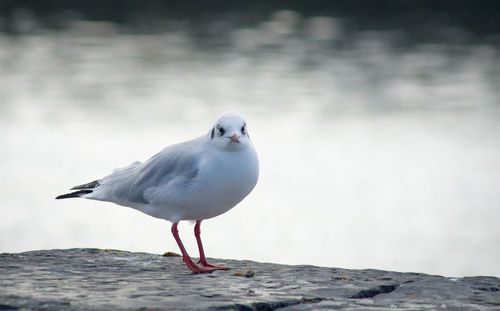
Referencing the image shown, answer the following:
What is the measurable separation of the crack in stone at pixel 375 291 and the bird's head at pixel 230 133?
135 cm

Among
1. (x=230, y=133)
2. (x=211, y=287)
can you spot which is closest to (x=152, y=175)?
(x=230, y=133)

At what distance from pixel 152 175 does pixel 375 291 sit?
1.98 meters

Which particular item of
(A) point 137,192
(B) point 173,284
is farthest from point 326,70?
(B) point 173,284

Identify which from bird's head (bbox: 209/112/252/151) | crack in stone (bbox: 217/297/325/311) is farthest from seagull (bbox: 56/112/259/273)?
crack in stone (bbox: 217/297/325/311)

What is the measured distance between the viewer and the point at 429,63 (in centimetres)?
1997

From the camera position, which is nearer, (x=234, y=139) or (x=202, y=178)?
(x=234, y=139)

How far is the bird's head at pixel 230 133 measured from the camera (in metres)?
5.71

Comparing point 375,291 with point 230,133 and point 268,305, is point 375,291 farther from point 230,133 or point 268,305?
point 230,133

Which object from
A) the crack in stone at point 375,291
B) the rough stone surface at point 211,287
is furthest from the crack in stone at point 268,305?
the crack in stone at point 375,291

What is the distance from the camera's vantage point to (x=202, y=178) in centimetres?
575

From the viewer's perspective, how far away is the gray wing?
5949 mm

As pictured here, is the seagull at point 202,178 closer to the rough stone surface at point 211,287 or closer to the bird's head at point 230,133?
the bird's head at point 230,133

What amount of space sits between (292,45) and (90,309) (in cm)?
1824

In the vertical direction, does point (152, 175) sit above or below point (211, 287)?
above
